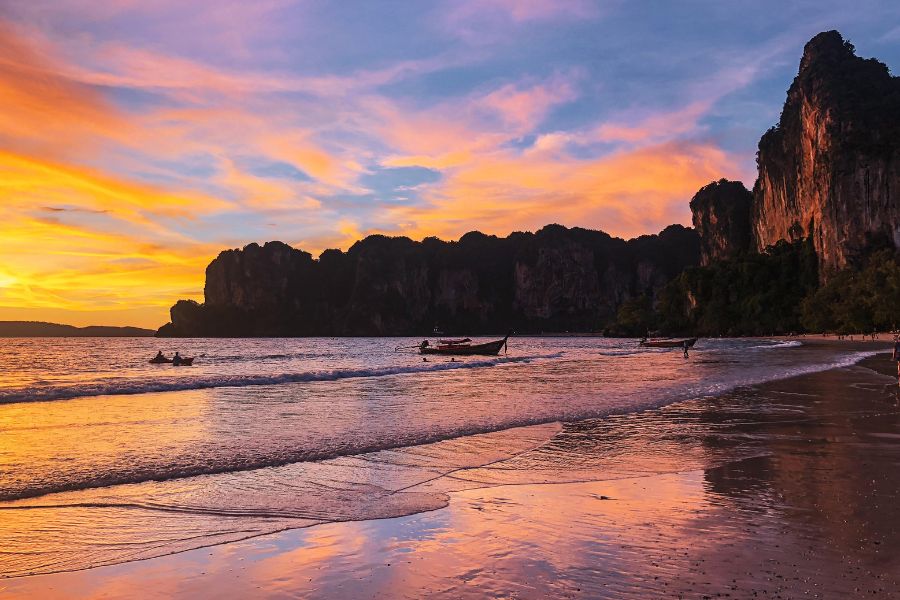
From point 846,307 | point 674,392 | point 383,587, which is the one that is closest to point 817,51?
point 846,307

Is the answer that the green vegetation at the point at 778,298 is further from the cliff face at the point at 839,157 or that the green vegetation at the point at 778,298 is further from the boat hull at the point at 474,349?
the boat hull at the point at 474,349

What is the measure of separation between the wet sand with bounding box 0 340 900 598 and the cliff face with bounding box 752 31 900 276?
402ft

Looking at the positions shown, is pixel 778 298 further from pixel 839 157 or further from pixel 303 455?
pixel 303 455

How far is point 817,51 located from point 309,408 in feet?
547

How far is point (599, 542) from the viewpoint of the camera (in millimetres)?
6234

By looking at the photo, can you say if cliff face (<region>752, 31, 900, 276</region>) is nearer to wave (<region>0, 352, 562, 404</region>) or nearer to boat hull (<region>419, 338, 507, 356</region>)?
boat hull (<region>419, 338, 507, 356</region>)

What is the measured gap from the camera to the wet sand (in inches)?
202

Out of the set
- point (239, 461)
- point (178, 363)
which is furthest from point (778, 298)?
point (239, 461)

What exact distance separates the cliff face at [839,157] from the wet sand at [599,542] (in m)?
122

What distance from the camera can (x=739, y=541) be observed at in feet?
20.0

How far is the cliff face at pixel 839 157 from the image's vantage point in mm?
114938

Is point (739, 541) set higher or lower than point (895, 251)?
lower

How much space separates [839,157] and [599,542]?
141 meters

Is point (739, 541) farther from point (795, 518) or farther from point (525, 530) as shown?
point (525, 530)
